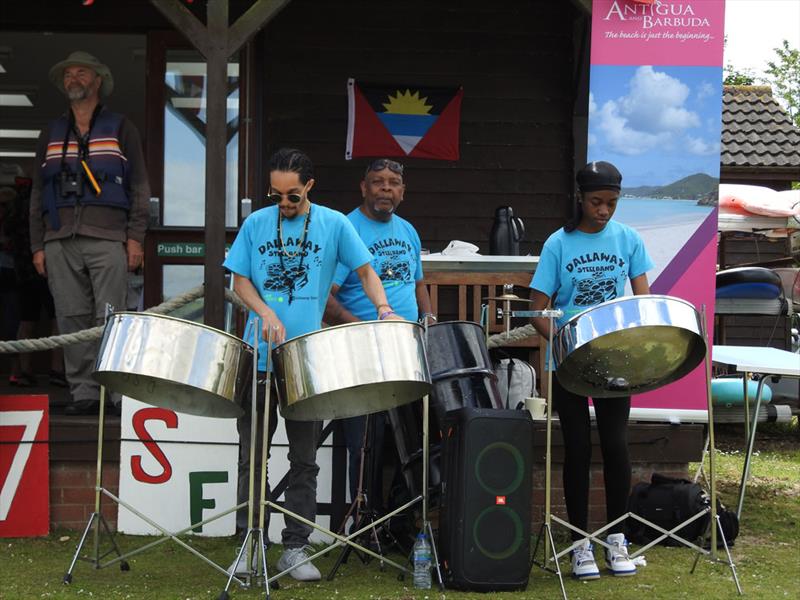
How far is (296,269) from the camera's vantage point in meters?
3.23

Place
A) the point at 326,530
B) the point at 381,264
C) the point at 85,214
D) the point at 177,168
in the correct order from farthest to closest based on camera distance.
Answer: the point at 177,168
the point at 85,214
the point at 381,264
the point at 326,530

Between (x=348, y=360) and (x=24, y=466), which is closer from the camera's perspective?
(x=348, y=360)

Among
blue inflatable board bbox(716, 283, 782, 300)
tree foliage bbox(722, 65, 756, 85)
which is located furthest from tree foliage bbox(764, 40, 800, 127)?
blue inflatable board bbox(716, 283, 782, 300)

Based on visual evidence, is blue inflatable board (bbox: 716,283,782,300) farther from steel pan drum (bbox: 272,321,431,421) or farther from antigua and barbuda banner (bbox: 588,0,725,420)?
steel pan drum (bbox: 272,321,431,421)

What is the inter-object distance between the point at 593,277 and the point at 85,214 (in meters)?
1.98

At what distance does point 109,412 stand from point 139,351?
5.09ft

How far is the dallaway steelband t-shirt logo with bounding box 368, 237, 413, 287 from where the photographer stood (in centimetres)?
381

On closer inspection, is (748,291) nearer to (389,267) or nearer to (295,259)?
(389,267)

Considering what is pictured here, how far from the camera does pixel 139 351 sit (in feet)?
9.57

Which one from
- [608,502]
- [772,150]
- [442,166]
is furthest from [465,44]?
[772,150]

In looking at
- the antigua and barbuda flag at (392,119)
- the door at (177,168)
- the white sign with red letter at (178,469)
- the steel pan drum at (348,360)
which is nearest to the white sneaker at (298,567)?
the steel pan drum at (348,360)

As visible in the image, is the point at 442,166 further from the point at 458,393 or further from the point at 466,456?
the point at 466,456

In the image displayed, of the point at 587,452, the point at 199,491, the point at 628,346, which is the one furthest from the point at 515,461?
the point at 199,491

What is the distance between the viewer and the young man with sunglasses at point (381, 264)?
12.2 ft
